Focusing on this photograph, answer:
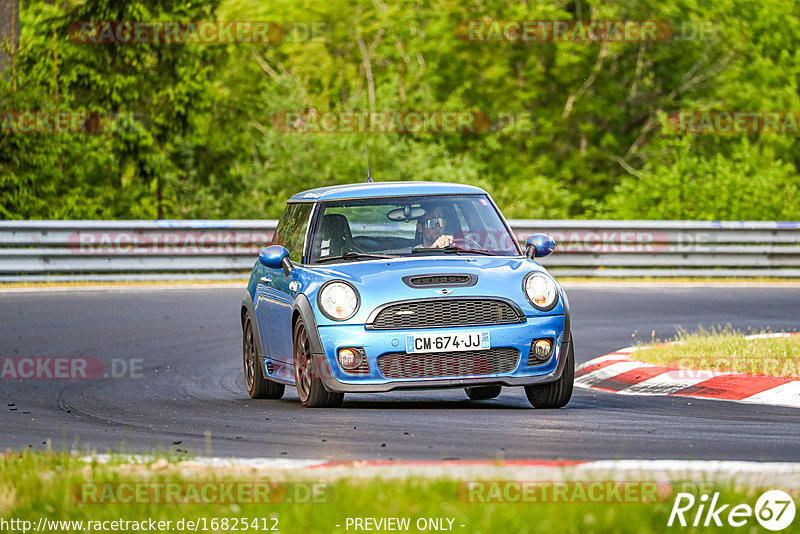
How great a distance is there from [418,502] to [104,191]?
1018 inches

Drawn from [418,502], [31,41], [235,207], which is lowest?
[235,207]

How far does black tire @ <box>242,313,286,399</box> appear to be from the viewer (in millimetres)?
10383

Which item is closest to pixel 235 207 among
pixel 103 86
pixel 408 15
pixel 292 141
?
pixel 292 141

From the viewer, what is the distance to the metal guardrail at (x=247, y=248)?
20141mm

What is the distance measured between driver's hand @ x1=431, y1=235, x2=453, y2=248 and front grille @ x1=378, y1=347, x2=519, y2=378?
45.4 inches

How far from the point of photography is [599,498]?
16.6 ft

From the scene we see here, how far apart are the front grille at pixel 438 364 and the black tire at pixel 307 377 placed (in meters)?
0.51

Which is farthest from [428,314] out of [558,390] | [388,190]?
[388,190]

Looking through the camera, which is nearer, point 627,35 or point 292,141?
point 292,141

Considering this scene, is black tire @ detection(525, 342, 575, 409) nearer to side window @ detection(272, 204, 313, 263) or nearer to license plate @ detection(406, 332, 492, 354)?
license plate @ detection(406, 332, 492, 354)

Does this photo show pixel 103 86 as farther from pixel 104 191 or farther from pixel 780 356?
pixel 780 356

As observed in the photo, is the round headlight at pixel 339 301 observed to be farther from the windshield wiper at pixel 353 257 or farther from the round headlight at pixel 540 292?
the round headlight at pixel 540 292

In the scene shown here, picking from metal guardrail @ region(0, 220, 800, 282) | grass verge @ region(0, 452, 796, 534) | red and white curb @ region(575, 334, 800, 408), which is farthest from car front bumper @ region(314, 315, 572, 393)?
metal guardrail @ region(0, 220, 800, 282)

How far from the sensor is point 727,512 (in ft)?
16.0
